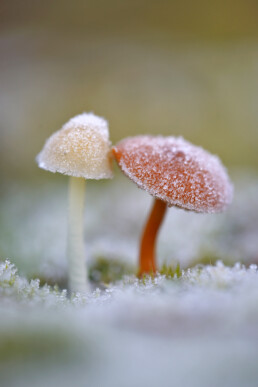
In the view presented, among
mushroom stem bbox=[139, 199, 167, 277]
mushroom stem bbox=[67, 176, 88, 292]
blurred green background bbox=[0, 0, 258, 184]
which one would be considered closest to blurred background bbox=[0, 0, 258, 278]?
blurred green background bbox=[0, 0, 258, 184]

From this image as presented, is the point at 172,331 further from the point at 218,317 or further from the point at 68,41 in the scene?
the point at 68,41

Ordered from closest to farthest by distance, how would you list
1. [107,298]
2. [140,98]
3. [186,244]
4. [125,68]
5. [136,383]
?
[136,383] → [107,298] → [186,244] → [140,98] → [125,68]

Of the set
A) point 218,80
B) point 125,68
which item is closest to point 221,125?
point 218,80

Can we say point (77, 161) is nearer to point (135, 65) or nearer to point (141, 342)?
point (141, 342)

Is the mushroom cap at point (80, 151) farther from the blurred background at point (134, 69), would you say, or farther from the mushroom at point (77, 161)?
the blurred background at point (134, 69)

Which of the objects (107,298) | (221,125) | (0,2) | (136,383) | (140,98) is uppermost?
(0,2)

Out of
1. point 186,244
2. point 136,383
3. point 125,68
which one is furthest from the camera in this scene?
point 125,68
